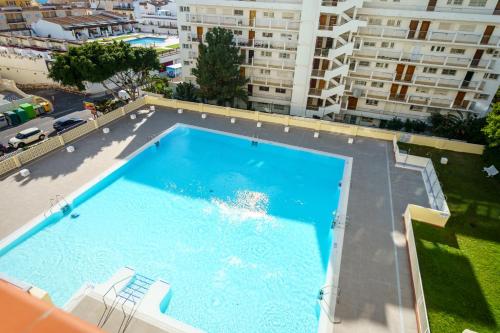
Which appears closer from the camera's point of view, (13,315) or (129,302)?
(13,315)

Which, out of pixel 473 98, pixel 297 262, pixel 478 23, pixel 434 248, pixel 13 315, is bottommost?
pixel 297 262

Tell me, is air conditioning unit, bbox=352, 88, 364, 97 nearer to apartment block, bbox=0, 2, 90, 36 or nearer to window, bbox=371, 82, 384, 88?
window, bbox=371, 82, 384, 88

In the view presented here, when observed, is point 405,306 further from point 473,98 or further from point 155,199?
point 473,98

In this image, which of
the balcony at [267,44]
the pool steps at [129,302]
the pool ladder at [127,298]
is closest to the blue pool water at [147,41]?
the balcony at [267,44]

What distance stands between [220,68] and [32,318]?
3096 centimetres

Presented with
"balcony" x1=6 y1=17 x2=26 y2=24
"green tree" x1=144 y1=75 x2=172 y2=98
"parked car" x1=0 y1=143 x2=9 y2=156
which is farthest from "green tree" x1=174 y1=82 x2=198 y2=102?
"balcony" x1=6 y1=17 x2=26 y2=24

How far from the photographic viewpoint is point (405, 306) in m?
14.3

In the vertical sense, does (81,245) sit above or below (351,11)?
below

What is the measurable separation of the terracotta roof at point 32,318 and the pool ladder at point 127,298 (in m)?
10.7

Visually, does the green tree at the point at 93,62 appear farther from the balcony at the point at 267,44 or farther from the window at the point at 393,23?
the window at the point at 393,23

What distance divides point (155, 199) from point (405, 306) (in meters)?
17.3

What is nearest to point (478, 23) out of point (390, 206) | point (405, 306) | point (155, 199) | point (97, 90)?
point (390, 206)

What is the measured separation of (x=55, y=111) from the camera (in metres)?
37.1

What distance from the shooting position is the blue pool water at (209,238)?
15164 millimetres
